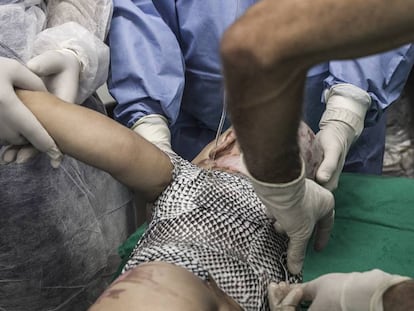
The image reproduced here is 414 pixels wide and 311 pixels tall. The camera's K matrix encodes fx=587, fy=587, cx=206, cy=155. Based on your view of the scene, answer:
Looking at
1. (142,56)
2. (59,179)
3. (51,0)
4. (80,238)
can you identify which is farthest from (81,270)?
(51,0)

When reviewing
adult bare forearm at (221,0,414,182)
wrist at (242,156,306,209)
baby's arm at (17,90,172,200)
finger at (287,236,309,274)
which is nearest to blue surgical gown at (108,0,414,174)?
baby's arm at (17,90,172,200)

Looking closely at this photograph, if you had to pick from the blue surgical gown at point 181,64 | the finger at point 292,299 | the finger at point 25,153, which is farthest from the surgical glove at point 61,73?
the finger at point 292,299

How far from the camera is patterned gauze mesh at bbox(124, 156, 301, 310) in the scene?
3.43 feet

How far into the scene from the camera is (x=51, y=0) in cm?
143

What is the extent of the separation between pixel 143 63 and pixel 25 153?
0.47 m

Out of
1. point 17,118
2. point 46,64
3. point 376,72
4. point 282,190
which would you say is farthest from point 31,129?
point 376,72

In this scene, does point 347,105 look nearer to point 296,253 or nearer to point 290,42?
point 296,253

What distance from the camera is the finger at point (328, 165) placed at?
4.11 feet

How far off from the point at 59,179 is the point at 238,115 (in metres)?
0.73

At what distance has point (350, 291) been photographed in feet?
3.21

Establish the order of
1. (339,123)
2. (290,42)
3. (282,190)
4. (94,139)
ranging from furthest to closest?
(339,123) < (94,139) < (282,190) < (290,42)

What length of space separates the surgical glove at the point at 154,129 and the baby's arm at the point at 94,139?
0.24 meters

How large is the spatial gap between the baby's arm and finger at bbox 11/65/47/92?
0.01m

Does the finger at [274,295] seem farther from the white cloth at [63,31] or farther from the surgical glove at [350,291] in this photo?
the white cloth at [63,31]
